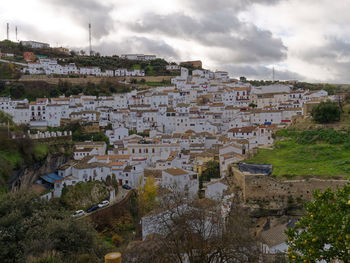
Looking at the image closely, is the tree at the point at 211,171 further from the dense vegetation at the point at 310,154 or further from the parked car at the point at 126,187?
the parked car at the point at 126,187

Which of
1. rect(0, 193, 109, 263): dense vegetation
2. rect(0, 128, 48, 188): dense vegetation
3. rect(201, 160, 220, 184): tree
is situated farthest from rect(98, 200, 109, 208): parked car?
rect(0, 193, 109, 263): dense vegetation

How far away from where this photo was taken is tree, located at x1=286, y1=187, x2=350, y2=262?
191 inches

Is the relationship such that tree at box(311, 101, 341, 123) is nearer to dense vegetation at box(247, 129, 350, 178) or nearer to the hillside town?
dense vegetation at box(247, 129, 350, 178)

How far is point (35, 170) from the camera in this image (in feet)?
83.0

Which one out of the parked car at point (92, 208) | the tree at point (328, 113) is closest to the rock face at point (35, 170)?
the parked car at point (92, 208)

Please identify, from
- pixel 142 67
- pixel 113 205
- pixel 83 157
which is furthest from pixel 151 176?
pixel 142 67

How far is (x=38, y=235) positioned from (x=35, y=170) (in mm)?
17249

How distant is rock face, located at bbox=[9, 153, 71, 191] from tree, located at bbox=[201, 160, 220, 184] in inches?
520

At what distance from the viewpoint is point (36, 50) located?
66.6 metres

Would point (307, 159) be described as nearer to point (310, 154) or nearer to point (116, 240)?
point (310, 154)

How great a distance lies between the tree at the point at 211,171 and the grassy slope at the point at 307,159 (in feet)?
13.7

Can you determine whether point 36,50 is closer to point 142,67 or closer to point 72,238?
point 142,67

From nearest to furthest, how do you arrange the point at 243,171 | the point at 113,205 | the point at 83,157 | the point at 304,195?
the point at 304,195 < the point at 243,171 < the point at 113,205 < the point at 83,157

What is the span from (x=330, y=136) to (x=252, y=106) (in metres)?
26.5
